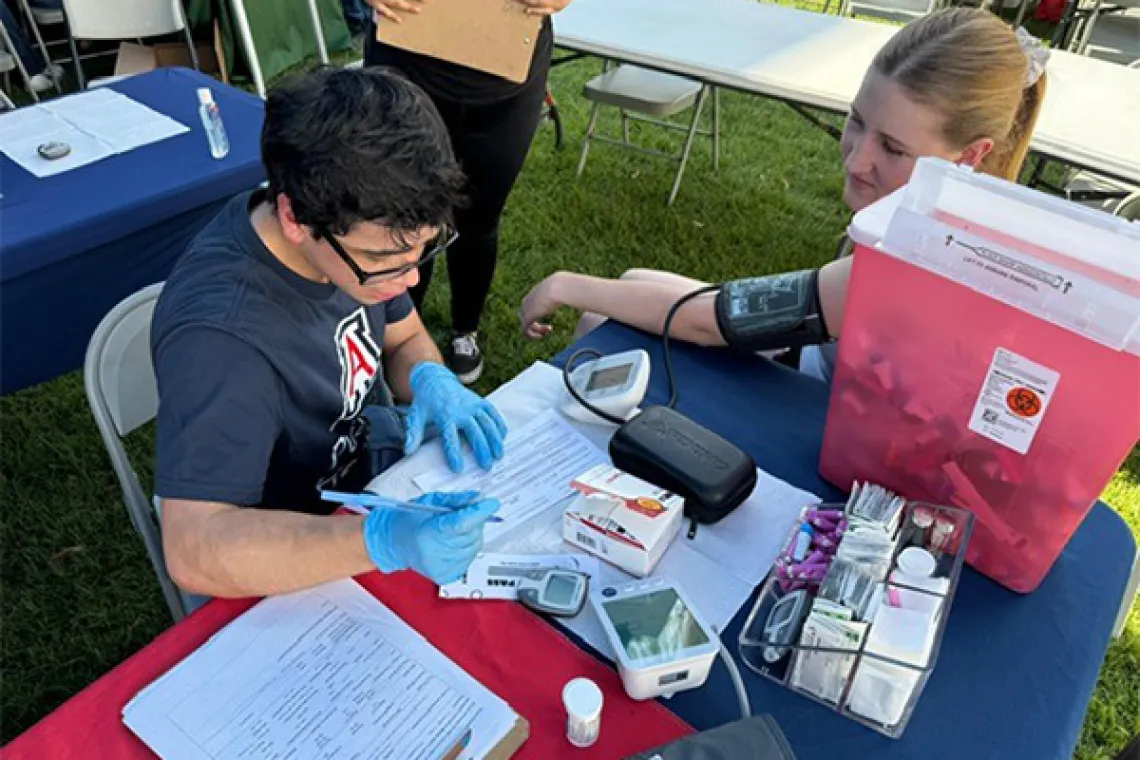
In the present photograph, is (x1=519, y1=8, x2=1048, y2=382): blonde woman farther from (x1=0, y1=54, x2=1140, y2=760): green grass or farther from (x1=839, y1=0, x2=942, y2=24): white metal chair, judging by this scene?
(x1=839, y1=0, x2=942, y2=24): white metal chair

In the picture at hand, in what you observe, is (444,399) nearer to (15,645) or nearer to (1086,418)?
(1086,418)

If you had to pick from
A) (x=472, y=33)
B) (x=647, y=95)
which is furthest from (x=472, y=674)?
(x=647, y=95)

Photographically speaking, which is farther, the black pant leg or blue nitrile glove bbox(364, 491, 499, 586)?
the black pant leg

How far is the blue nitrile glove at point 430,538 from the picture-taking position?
2.91 ft

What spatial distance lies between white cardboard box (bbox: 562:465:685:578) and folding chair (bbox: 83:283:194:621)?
2.07 feet

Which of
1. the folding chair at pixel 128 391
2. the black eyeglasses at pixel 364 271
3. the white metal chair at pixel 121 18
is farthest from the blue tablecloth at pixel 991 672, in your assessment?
the white metal chair at pixel 121 18

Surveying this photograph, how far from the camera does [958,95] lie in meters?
1.34

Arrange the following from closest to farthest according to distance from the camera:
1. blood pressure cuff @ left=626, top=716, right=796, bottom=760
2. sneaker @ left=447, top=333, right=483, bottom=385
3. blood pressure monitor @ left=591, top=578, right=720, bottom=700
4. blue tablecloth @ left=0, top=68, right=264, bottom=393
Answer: blood pressure cuff @ left=626, top=716, right=796, bottom=760 < blood pressure monitor @ left=591, top=578, right=720, bottom=700 < blue tablecloth @ left=0, top=68, right=264, bottom=393 < sneaker @ left=447, top=333, right=483, bottom=385

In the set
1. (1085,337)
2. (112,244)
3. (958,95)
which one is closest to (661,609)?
(1085,337)

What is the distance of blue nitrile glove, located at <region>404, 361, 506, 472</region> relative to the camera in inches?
44.9

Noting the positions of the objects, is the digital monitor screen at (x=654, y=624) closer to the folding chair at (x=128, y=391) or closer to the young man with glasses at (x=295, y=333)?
the young man with glasses at (x=295, y=333)

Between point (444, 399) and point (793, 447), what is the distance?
53 cm

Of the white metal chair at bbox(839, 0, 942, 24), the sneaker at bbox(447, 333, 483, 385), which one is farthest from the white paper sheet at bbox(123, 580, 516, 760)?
the white metal chair at bbox(839, 0, 942, 24)

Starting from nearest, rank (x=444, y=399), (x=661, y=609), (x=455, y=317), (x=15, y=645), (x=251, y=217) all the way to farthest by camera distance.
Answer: (x=661, y=609)
(x=251, y=217)
(x=444, y=399)
(x=15, y=645)
(x=455, y=317)
